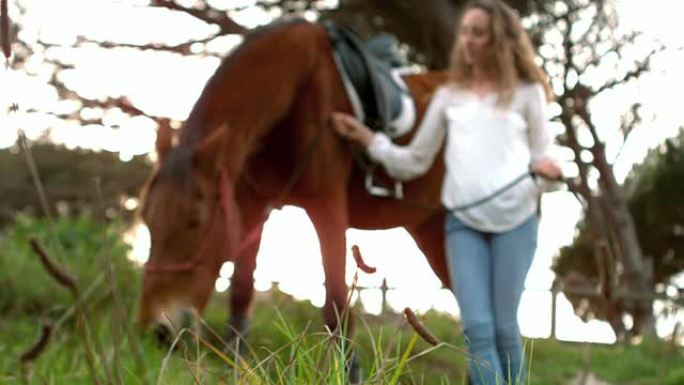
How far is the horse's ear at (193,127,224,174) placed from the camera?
5234mm

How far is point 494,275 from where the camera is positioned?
4.09 metres

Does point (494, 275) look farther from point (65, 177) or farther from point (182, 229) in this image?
point (65, 177)

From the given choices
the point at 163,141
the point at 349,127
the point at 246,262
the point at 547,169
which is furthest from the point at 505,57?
the point at 246,262

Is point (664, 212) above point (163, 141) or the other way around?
above

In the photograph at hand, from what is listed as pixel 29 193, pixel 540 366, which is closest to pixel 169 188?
pixel 540 366

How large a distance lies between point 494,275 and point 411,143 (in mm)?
965

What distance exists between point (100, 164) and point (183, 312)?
9.94 metres

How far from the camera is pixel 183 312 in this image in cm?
507

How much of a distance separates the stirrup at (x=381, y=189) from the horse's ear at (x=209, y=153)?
0.76 m

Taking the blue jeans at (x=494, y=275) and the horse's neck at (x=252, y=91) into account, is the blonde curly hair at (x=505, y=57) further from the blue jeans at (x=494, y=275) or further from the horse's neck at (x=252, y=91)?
the horse's neck at (x=252, y=91)

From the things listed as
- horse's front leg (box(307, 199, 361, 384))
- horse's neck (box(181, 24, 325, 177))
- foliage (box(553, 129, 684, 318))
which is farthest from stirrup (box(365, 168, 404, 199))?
foliage (box(553, 129, 684, 318))

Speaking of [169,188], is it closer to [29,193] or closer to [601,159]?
[601,159]

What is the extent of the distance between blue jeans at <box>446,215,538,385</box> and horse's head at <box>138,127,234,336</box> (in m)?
1.39

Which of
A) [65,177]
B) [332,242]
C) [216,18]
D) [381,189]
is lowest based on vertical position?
[332,242]
